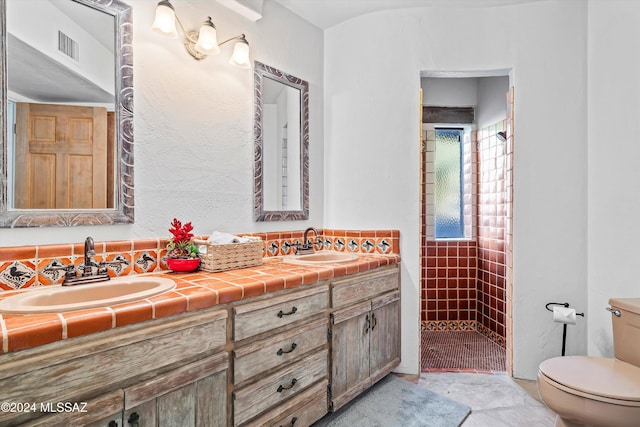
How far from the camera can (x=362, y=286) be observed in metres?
2.13

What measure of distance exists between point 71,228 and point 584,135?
121 inches

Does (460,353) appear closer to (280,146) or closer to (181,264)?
(280,146)

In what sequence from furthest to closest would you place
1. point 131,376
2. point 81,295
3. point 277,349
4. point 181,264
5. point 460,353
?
point 460,353 → point 181,264 → point 277,349 → point 81,295 → point 131,376

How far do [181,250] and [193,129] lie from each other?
2.22 ft

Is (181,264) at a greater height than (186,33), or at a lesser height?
lesser

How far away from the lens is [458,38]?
98.9 inches

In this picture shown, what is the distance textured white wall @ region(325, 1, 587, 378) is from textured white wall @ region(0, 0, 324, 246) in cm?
65

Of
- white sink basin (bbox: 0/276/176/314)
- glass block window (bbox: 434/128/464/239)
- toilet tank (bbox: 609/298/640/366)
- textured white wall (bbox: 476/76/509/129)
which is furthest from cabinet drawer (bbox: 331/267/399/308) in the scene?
textured white wall (bbox: 476/76/509/129)

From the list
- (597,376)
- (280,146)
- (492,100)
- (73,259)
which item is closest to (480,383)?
(597,376)

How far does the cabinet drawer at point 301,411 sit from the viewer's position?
1556 mm

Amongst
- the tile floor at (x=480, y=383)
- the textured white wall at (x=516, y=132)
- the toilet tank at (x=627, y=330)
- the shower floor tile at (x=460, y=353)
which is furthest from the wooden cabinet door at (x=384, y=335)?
the toilet tank at (x=627, y=330)

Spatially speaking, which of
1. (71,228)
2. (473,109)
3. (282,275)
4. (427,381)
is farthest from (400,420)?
(473,109)

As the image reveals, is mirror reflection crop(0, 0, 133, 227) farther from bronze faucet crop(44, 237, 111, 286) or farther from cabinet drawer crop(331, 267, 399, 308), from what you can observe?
cabinet drawer crop(331, 267, 399, 308)

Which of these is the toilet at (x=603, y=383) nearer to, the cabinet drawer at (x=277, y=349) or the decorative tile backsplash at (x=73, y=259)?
the cabinet drawer at (x=277, y=349)
